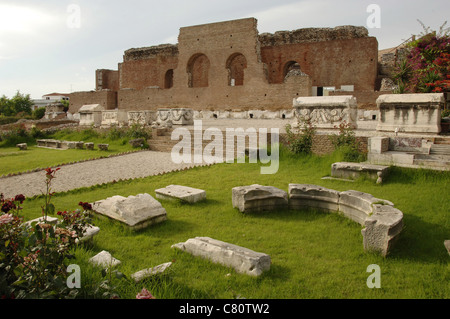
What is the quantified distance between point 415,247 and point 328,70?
18.1m

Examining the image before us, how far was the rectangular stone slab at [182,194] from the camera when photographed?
215 inches

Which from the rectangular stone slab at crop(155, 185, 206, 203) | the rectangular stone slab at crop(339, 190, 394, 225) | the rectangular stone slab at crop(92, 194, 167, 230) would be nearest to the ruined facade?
the rectangular stone slab at crop(155, 185, 206, 203)

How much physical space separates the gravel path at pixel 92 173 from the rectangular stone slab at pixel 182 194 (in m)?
2.22

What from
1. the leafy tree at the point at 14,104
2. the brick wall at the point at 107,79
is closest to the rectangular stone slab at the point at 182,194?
the brick wall at the point at 107,79

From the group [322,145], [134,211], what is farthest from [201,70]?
[134,211]

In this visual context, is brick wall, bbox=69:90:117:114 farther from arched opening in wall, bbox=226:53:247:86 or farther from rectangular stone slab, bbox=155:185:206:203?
rectangular stone slab, bbox=155:185:206:203

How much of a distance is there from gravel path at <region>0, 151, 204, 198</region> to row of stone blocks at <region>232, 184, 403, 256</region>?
3.75 metres

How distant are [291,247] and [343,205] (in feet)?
4.25

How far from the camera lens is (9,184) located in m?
7.54

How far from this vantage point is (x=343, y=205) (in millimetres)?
4684

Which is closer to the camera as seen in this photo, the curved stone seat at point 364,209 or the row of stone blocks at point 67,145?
the curved stone seat at point 364,209

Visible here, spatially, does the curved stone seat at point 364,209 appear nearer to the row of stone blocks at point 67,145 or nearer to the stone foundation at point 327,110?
the stone foundation at point 327,110

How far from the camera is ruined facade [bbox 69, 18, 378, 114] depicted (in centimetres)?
1905

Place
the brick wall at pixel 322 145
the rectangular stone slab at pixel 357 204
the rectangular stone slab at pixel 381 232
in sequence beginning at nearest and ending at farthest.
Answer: the rectangular stone slab at pixel 381 232
the rectangular stone slab at pixel 357 204
the brick wall at pixel 322 145
